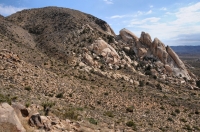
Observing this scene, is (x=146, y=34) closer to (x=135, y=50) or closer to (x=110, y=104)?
(x=135, y=50)

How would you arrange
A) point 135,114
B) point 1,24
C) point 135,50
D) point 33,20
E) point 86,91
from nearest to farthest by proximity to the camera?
point 135,114
point 86,91
point 1,24
point 135,50
point 33,20

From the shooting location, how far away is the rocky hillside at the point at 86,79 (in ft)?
46.6

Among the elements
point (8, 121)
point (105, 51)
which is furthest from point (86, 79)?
point (8, 121)

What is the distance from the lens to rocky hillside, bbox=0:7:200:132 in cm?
1421

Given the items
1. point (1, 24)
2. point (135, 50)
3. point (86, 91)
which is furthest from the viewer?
point (135, 50)

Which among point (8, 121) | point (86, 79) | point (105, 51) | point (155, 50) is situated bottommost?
point (86, 79)

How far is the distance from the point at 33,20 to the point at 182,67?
138ft

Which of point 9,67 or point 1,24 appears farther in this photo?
point 1,24

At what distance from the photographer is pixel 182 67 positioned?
52.9 metres

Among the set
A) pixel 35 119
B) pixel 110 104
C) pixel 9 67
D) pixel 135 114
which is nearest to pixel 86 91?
pixel 110 104

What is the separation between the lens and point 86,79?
2894 centimetres

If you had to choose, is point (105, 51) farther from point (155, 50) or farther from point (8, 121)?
point (8, 121)

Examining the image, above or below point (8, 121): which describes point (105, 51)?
above

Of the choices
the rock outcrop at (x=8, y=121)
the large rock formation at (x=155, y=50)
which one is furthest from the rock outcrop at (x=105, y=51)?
the rock outcrop at (x=8, y=121)
